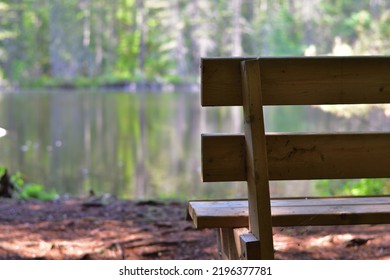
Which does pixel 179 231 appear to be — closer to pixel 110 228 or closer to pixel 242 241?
pixel 110 228

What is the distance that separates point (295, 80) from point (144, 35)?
4288cm

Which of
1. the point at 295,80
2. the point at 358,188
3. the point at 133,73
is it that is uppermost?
the point at 133,73

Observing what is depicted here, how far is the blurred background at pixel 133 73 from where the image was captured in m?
11.1

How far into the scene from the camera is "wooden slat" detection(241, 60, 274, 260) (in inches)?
82.3

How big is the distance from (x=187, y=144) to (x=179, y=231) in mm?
8950

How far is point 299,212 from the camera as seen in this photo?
2240mm

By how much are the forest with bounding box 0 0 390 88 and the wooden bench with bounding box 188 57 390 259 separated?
1418 inches

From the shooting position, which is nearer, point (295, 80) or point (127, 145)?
point (295, 80)

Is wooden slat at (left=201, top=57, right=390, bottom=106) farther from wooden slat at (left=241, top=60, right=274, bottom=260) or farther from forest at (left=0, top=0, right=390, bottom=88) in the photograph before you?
forest at (left=0, top=0, right=390, bottom=88)

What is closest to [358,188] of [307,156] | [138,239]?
[138,239]

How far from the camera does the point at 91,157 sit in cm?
1146

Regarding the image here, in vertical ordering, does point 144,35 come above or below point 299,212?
above

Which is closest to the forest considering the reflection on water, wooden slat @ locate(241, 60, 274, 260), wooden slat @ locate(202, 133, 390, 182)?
the reflection on water

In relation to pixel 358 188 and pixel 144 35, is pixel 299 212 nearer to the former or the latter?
pixel 358 188
